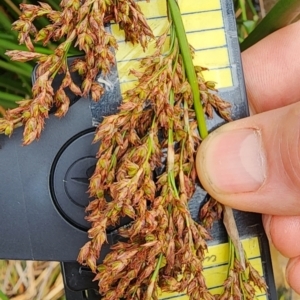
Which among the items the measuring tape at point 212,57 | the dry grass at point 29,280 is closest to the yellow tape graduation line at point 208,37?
the measuring tape at point 212,57

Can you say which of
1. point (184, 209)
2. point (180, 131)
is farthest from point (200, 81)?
point (184, 209)

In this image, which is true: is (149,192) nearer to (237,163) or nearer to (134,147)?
(134,147)

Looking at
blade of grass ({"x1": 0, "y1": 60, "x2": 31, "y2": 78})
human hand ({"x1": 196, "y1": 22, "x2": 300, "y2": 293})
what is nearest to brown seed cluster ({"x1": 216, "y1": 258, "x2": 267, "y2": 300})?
human hand ({"x1": 196, "y1": 22, "x2": 300, "y2": 293})

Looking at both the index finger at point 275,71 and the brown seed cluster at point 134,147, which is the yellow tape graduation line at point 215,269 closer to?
the brown seed cluster at point 134,147

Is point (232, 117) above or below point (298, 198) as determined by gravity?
above

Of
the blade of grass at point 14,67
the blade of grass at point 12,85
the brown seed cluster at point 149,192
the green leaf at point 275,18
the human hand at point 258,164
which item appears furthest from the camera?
the blade of grass at point 12,85

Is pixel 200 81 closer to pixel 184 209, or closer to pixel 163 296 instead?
pixel 184 209

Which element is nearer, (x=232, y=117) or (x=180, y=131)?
(x=180, y=131)
